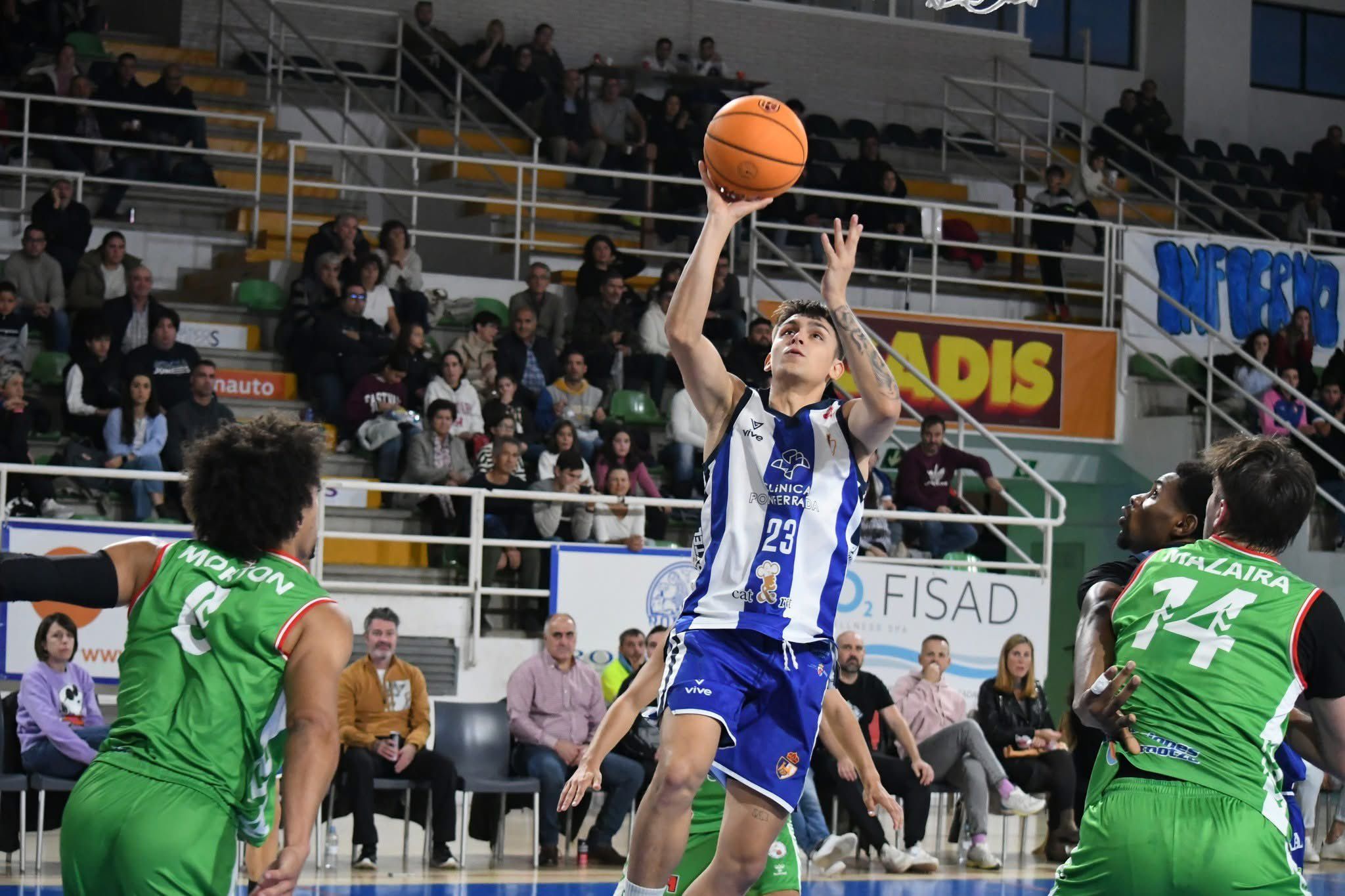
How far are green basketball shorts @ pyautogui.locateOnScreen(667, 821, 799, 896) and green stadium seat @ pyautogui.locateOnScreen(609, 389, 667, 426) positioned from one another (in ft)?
28.3

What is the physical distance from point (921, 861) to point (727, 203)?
638cm

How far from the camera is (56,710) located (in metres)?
9.59

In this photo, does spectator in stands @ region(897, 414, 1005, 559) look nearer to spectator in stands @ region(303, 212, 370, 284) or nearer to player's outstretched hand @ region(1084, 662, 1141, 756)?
spectator in stands @ region(303, 212, 370, 284)

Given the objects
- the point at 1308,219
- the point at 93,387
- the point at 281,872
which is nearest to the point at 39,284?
the point at 93,387

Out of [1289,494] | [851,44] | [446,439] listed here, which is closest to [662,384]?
[446,439]

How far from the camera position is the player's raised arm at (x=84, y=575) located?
134 inches

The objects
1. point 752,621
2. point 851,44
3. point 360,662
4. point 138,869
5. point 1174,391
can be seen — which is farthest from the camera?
point 851,44

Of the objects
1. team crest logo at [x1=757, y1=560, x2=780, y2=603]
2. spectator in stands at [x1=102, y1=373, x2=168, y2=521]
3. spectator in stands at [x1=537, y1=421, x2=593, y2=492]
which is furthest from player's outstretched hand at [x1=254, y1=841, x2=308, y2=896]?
spectator in stands at [x1=537, y1=421, x2=593, y2=492]

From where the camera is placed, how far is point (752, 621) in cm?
512

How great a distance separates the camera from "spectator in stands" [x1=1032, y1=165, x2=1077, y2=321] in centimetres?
1830

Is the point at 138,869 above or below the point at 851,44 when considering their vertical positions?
below

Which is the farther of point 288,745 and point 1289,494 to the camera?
point 1289,494

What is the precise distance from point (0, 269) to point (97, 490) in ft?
8.41

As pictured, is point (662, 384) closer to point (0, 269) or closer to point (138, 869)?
point (0, 269)
